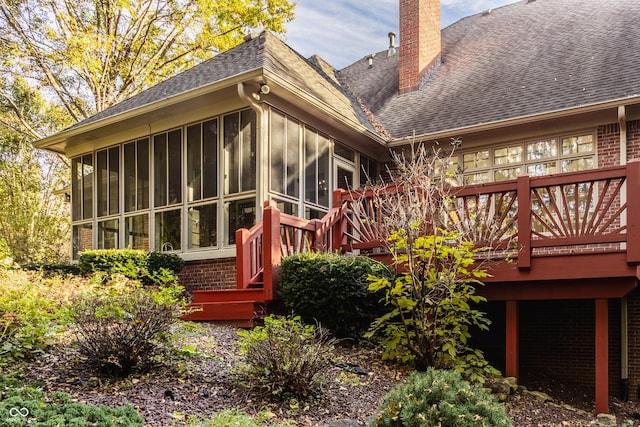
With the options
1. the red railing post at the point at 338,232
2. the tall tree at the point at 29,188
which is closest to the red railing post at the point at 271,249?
the red railing post at the point at 338,232

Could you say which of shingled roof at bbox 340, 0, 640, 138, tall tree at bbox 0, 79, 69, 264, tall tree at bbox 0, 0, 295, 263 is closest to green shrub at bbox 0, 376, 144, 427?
shingled roof at bbox 340, 0, 640, 138

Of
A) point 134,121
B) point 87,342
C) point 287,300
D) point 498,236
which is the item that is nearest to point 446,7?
point 134,121

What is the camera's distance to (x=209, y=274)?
29.7ft

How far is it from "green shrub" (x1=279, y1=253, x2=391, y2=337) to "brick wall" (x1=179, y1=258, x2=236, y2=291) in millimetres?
2573

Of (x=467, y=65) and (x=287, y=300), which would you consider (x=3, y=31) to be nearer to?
(x=467, y=65)

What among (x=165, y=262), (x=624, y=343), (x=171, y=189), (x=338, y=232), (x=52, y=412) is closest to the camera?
(x=52, y=412)

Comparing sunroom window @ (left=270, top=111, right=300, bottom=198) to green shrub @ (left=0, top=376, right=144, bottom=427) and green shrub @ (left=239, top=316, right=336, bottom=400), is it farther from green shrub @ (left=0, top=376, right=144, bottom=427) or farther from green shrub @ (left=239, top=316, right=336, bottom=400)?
green shrub @ (left=0, top=376, right=144, bottom=427)

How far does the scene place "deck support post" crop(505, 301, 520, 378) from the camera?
6457mm

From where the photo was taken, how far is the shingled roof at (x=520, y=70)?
9.26 metres

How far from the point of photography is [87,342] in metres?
4.48

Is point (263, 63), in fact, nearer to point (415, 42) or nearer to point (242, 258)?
point (242, 258)

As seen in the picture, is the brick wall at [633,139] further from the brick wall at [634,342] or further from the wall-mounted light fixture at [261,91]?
the wall-mounted light fixture at [261,91]

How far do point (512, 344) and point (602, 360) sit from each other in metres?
0.94

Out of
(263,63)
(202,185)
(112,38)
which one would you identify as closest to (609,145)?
(263,63)
